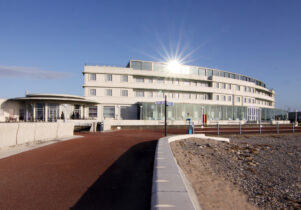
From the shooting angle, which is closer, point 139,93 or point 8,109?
point 8,109

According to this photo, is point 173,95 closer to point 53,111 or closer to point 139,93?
point 139,93

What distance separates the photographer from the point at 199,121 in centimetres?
3441

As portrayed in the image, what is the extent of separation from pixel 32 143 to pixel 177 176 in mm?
9507

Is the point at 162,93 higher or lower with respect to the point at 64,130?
higher

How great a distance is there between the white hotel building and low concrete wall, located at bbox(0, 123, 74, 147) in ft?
62.4

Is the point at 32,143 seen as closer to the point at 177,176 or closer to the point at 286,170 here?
the point at 177,176

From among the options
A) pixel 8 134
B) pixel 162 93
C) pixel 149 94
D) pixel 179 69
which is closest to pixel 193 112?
pixel 162 93

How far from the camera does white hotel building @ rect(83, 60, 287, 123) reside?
34.5 metres

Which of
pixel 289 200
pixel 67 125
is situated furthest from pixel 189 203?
pixel 67 125

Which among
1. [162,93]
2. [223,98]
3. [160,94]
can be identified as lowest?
[223,98]

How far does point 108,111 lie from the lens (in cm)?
3475

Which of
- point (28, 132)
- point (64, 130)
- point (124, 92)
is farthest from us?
point (124, 92)

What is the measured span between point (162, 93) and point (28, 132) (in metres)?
31.3

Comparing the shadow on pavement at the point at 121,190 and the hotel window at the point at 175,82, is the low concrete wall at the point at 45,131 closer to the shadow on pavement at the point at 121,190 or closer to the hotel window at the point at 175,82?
the shadow on pavement at the point at 121,190
